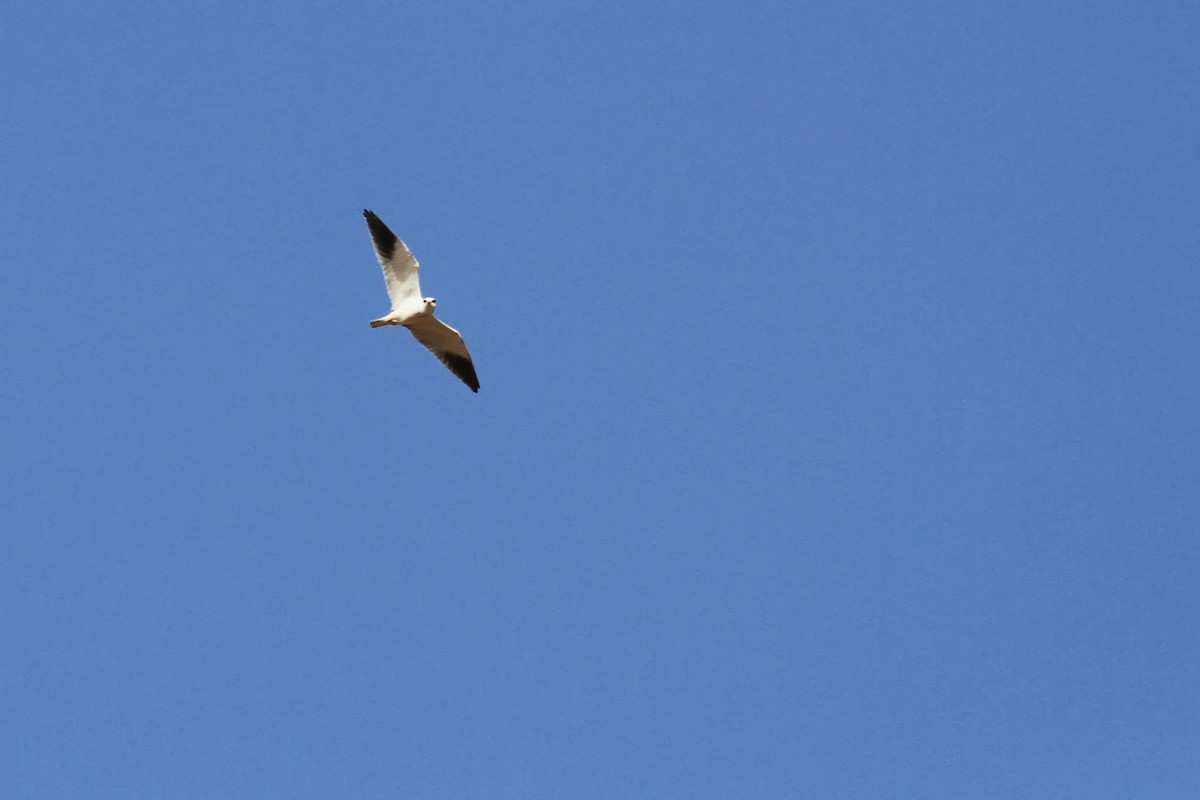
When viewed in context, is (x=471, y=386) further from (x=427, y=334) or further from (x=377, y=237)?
(x=377, y=237)

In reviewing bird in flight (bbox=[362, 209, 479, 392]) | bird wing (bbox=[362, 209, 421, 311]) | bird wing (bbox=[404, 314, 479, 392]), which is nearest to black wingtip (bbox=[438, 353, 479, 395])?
bird wing (bbox=[404, 314, 479, 392])

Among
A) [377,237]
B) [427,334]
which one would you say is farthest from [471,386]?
[377,237]

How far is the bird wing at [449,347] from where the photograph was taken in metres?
39.7

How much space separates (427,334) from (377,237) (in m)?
3.17

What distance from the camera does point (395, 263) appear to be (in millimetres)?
37969

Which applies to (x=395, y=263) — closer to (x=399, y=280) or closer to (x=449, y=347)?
(x=399, y=280)

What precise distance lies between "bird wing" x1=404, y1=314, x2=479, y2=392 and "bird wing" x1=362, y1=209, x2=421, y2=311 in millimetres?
1275

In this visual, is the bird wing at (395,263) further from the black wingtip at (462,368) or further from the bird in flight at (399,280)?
the black wingtip at (462,368)

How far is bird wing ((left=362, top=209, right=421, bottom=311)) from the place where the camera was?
37875 mm

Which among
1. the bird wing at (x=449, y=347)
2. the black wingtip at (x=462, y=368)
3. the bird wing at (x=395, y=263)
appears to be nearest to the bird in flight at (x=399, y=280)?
the bird wing at (x=395, y=263)

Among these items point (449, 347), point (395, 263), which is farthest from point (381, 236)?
point (449, 347)

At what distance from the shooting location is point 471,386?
40.8m

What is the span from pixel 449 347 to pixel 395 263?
10.9ft

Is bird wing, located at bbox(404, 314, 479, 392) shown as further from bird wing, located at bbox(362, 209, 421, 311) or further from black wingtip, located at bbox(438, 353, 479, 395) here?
bird wing, located at bbox(362, 209, 421, 311)
